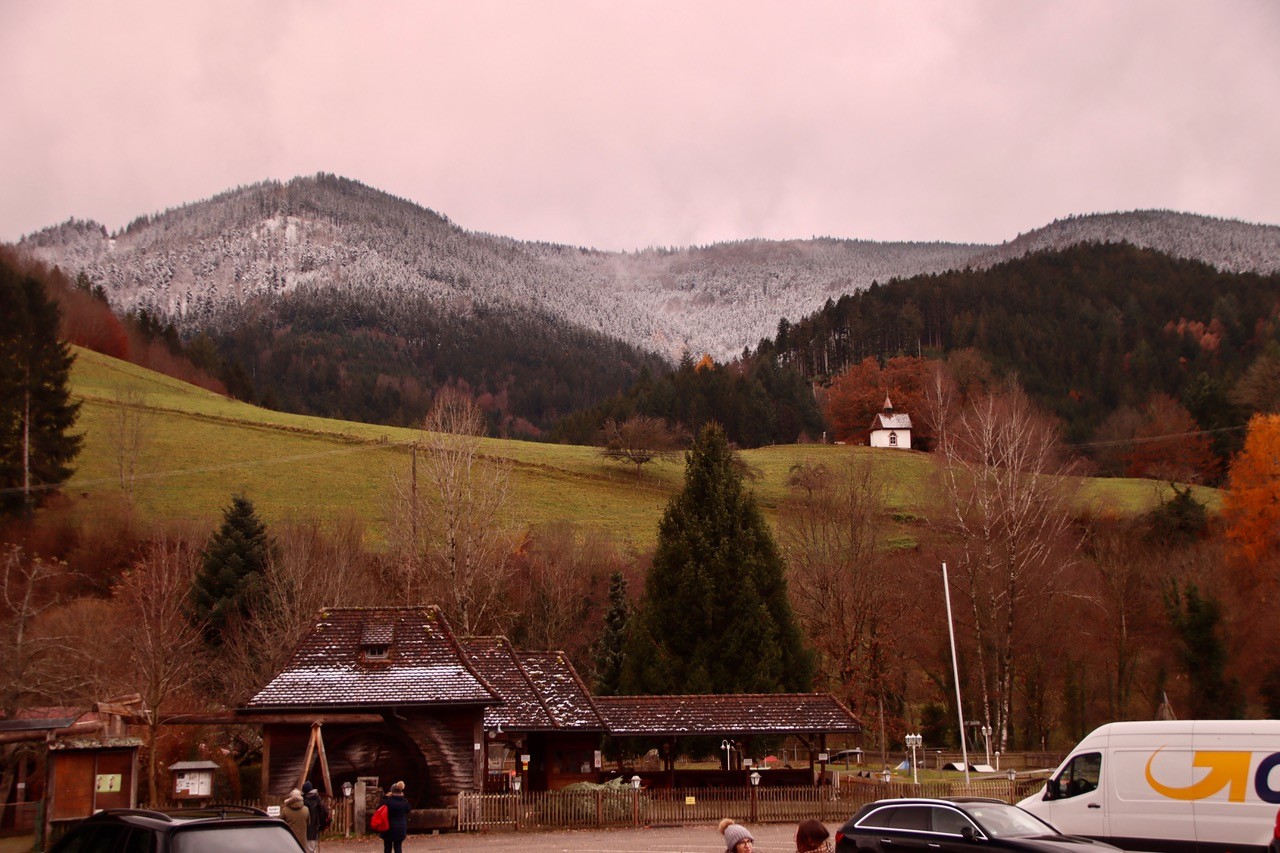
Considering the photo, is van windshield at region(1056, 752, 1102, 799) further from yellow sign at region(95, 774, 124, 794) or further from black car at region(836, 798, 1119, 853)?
yellow sign at region(95, 774, 124, 794)

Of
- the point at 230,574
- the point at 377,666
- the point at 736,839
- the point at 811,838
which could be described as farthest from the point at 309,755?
the point at 230,574

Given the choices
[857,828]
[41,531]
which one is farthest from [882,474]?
[857,828]

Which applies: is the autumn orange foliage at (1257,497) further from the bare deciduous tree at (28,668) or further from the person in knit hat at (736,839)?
the bare deciduous tree at (28,668)

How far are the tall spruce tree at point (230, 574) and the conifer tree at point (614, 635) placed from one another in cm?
1761

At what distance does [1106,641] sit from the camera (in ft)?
185

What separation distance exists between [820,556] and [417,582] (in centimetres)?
2017

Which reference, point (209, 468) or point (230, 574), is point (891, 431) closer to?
point (209, 468)

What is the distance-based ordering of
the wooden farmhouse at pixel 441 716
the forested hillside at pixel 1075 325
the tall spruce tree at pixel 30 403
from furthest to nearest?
1. the forested hillside at pixel 1075 325
2. the tall spruce tree at pixel 30 403
3. the wooden farmhouse at pixel 441 716

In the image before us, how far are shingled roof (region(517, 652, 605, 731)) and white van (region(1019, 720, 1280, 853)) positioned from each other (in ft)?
57.5

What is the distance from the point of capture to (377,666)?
3309 cm

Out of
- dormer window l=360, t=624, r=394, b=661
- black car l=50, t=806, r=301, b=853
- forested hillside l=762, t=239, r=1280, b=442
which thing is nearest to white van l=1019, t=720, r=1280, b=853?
black car l=50, t=806, r=301, b=853

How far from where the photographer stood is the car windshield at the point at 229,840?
11062mm

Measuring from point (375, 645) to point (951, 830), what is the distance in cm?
2059

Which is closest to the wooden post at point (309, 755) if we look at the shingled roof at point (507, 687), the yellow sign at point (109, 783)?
the yellow sign at point (109, 783)
